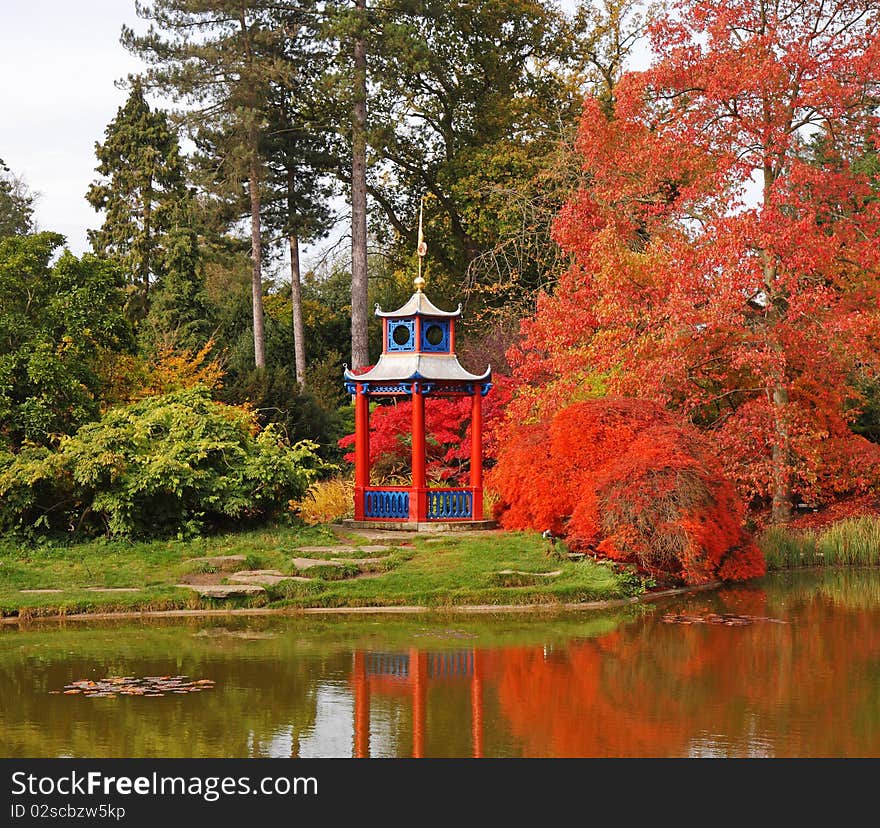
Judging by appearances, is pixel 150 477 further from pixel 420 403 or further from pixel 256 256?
pixel 256 256

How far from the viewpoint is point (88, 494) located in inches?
602

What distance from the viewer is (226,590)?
43.1 feet

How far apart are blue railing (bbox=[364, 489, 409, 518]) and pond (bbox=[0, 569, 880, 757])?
15.2ft

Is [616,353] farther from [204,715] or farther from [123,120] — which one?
[123,120]

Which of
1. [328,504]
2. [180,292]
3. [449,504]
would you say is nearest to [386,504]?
[449,504]

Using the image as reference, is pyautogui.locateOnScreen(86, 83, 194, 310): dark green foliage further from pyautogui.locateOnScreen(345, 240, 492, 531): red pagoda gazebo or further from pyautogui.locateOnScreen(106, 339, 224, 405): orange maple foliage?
pyautogui.locateOnScreen(345, 240, 492, 531): red pagoda gazebo

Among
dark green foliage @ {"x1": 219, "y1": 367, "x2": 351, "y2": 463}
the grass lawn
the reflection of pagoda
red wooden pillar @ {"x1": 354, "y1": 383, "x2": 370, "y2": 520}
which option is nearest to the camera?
the reflection of pagoda

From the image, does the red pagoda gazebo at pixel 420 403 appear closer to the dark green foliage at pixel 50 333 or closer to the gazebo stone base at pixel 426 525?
the gazebo stone base at pixel 426 525

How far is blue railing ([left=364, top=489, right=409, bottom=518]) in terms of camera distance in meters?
17.2

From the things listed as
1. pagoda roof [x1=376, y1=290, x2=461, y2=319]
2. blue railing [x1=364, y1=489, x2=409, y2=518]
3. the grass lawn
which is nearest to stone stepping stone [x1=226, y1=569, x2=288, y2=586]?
the grass lawn

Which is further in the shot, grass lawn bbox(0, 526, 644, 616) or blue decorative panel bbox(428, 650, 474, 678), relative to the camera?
grass lawn bbox(0, 526, 644, 616)

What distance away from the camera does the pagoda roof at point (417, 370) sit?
17125 millimetres

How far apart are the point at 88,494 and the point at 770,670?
9.06 m

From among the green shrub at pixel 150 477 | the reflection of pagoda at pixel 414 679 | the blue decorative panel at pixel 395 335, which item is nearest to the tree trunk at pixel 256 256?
the blue decorative panel at pixel 395 335
